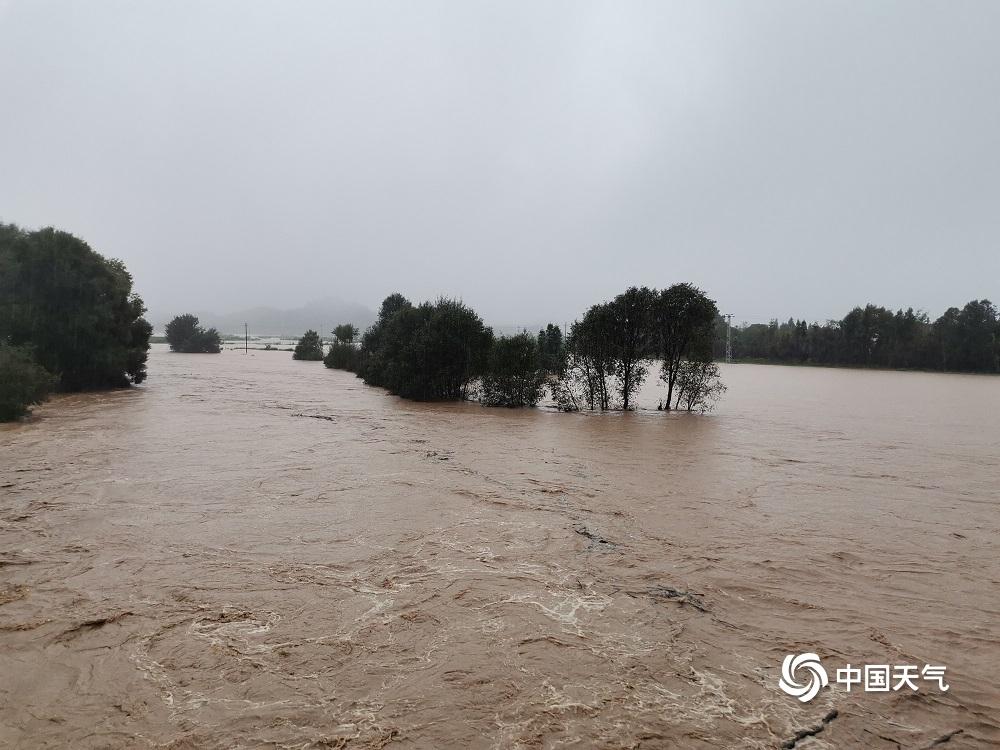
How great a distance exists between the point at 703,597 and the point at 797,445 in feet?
42.7

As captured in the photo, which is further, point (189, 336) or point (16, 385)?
point (189, 336)

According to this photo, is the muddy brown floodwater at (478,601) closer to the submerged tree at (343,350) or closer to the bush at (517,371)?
the bush at (517,371)

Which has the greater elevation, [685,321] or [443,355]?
[685,321]

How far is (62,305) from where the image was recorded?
25.9 m

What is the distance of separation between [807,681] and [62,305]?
31.9 metres

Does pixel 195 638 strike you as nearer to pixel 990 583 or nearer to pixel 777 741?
pixel 777 741

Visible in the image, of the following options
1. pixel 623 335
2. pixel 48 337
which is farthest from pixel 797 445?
pixel 48 337

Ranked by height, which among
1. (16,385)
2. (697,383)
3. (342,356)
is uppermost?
(342,356)

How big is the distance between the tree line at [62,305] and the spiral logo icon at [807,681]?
1122 inches

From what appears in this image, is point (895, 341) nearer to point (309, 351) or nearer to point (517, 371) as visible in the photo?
point (517, 371)

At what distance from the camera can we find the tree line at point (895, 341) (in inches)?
2547

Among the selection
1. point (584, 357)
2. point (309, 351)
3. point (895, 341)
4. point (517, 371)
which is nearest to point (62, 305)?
point (517, 371)
